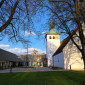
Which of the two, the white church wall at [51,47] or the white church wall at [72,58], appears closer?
the white church wall at [72,58]

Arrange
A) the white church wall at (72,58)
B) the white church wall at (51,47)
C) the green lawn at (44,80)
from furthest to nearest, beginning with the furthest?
the white church wall at (51,47), the white church wall at (72,58), the green lawn at (44,80)

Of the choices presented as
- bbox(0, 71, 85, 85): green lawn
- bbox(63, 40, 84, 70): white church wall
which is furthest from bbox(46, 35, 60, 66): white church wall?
bbox(0, 71, 85, 85): green lawn

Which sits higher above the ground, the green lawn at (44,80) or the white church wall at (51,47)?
the white church wall at (51,47)

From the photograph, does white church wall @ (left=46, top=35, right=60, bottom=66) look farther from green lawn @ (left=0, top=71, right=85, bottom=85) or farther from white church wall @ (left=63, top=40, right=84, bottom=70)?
green lawn @ (left=0, top=71, right=85, bottom=85)

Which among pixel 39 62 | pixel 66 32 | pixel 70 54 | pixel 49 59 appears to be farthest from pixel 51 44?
pixel 66 32

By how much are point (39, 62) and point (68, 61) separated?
31.7 meters


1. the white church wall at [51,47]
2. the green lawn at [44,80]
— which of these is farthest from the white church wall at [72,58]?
the white church wall at [51,47]

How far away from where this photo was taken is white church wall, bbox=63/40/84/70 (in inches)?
983

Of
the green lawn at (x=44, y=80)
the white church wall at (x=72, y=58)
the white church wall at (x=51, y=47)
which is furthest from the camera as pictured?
the white church wall at (x=51, y=47)

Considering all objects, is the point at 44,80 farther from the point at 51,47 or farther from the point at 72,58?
the point at 51,47

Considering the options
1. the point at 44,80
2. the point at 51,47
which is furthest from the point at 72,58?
the point at 51,47

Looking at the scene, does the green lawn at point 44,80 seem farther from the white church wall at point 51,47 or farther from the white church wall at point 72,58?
the white church wall at point 51,47

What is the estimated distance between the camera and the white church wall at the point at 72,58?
25.0m

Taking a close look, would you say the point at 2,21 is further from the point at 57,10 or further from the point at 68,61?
the point at 68,61
